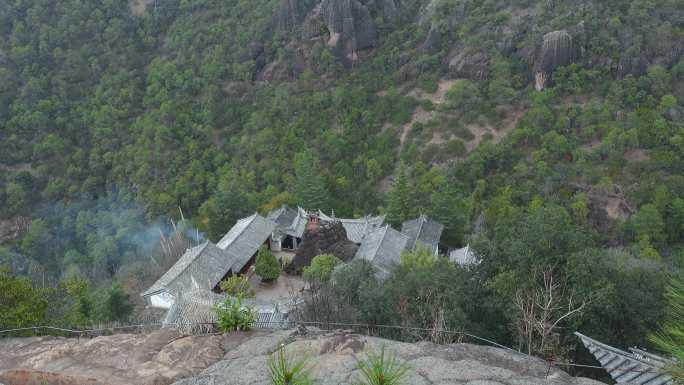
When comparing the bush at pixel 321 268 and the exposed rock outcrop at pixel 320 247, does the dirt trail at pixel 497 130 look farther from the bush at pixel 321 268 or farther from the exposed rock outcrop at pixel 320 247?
the bush at pixel 321 268

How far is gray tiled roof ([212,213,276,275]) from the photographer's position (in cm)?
2449

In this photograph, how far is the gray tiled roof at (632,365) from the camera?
25.1ft

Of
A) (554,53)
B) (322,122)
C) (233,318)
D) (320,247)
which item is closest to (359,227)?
(320,247)

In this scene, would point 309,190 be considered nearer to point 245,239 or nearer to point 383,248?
point 245,239

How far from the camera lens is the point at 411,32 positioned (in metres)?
44.2

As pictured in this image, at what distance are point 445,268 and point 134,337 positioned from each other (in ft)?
27.6

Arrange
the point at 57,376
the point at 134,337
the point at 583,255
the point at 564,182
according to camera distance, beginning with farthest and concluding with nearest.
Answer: the point at 564,182, the point at 583,255, the point at 134,337, the point at 57,376

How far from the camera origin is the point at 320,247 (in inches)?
958

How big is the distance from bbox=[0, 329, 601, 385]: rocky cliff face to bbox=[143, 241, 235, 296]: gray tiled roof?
12005mm

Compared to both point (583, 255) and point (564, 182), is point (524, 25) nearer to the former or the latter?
point (564, 182)

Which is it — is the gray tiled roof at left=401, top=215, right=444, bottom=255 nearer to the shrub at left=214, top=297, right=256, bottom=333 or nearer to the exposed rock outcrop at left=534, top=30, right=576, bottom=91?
the exposed rock outcrop at left=534, top=30, right=576, bottom=91

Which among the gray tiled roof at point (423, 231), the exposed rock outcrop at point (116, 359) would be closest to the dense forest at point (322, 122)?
the gray tiled roof at point (423, 231)

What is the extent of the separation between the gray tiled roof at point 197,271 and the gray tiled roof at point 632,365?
14.9 meters

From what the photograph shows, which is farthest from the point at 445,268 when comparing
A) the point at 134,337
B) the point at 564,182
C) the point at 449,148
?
the point at 449,148
